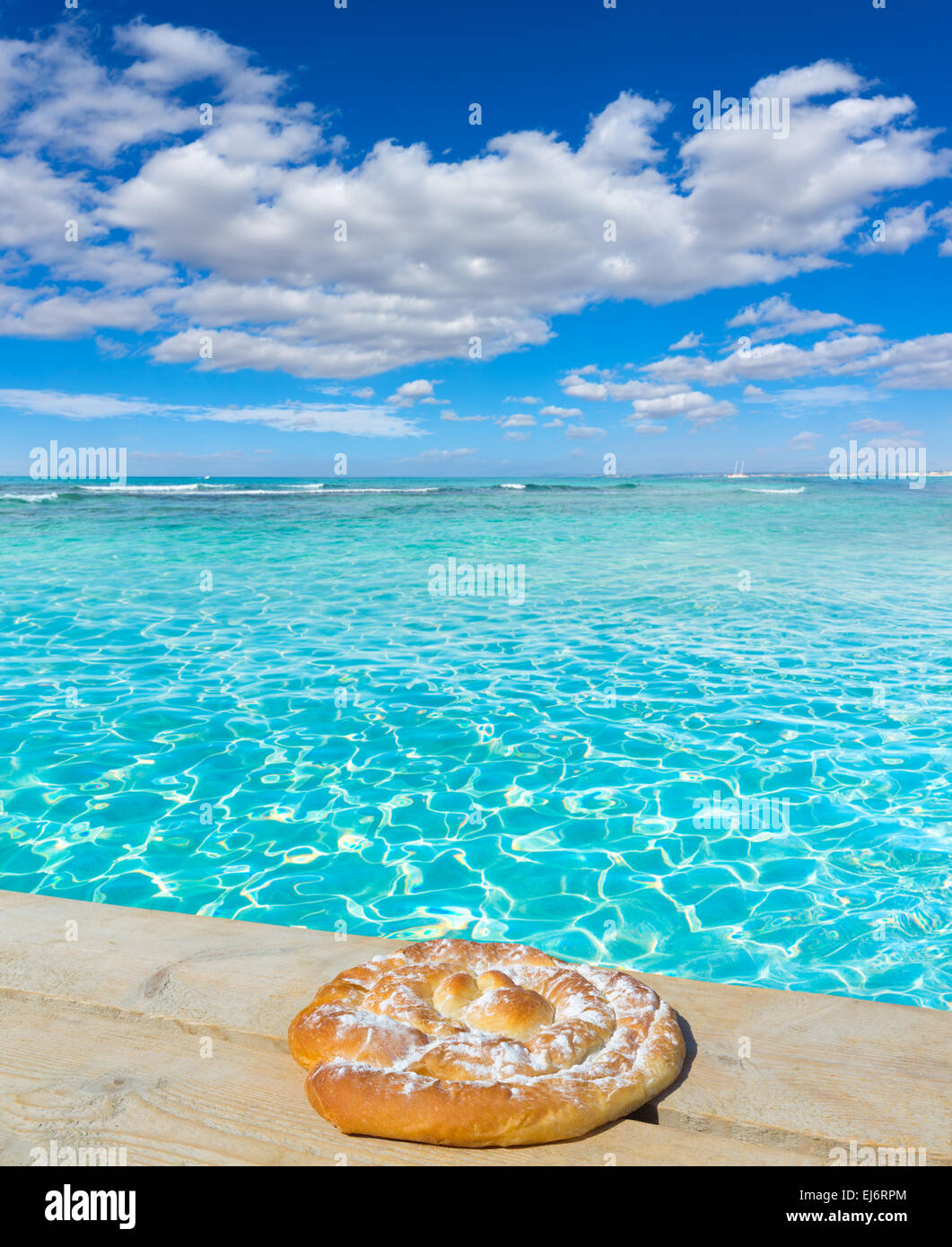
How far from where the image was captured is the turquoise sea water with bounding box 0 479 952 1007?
454 centimetres

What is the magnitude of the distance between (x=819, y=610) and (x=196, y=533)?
20.3 m

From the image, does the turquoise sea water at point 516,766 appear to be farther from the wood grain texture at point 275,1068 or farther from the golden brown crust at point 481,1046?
the golden brown crust at point 481,1046

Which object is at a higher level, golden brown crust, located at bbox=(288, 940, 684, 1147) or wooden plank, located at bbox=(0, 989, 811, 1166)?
golden brown crust, located at bbox=(288, 940, 684, 1147)

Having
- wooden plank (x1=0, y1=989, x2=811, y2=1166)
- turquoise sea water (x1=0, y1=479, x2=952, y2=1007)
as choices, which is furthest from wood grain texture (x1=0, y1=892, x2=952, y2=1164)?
turquoise sea water (x1=0, y1=479, x2=952, y2=1007)

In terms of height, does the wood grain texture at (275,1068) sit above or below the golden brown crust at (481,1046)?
below

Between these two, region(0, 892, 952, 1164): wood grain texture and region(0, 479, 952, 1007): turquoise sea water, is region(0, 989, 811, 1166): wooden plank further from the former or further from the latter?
region(0, 479, 952, 1007): turquoise sea water

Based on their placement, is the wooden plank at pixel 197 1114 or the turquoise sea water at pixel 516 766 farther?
the turquoise sea water at pixel 516 766

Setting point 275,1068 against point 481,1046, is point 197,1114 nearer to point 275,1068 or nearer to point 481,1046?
point 275,1068

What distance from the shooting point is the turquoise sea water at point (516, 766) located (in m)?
4.54

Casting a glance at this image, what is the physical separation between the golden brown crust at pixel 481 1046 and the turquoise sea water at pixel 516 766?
79.5 inches

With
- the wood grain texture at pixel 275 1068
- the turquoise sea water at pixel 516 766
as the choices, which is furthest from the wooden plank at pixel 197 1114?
the turquoise sea water at pixel 516 766

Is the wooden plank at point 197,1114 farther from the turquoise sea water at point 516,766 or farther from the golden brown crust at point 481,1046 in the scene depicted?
the turquoise sea water at point 516,766
